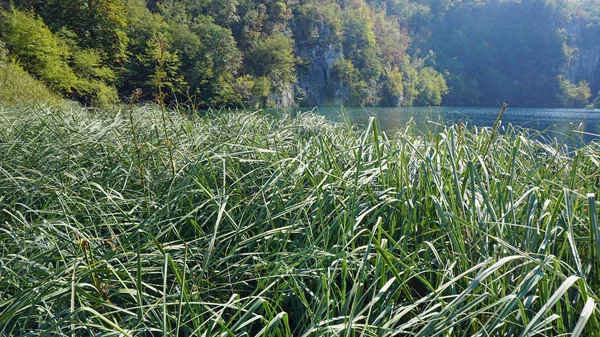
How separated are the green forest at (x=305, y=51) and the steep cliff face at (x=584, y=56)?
238 mm

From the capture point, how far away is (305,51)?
52750 millimetres

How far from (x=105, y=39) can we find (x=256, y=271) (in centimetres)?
2593

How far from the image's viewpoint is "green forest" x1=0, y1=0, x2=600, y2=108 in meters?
18.1

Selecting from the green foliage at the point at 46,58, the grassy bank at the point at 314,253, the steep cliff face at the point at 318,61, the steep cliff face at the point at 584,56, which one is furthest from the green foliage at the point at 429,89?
the grassy bank at the point at 314,253

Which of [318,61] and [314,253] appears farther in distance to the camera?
[318,61]

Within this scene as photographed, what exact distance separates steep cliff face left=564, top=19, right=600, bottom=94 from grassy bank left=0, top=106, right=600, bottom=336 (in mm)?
96693

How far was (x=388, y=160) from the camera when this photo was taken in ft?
5.31

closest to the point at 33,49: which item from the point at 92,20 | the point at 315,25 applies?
the point at 92,20

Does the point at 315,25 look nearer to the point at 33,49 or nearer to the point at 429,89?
the point at 429,89

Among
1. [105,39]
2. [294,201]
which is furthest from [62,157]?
[105,39]

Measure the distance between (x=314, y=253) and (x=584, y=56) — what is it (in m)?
107

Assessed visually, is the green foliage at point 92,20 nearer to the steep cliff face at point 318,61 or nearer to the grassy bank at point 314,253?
the grassy bank at point 314,253

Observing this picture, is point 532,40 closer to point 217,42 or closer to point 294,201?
point 217,42

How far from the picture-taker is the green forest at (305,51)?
59.3 ft
